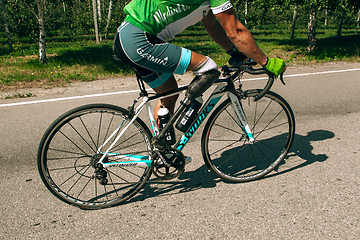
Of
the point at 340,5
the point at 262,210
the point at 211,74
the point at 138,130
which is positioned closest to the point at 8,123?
the point at 138,130

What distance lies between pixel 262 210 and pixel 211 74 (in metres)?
1.31

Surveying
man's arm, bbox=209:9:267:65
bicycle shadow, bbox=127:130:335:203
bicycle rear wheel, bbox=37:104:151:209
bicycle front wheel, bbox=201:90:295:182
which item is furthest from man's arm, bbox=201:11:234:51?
bicycle shadow, bbox=127:130:335:203

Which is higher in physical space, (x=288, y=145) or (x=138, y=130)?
(x=138, y=130)

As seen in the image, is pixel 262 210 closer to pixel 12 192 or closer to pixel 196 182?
pixel 196 182

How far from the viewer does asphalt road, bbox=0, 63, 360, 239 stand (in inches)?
93.4

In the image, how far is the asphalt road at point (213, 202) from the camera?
7.78ft

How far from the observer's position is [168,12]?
7.38 feet

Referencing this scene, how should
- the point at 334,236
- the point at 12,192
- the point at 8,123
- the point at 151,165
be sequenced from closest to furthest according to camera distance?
the point at 334,236
the point at 151,165
the point at 12,192
the point at 8,123

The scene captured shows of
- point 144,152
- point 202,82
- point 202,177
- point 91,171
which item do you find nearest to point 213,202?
point 202,177

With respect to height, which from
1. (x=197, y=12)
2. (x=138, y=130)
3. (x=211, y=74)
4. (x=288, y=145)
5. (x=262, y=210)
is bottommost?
(x=262, y=210)

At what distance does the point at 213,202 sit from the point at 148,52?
152cm

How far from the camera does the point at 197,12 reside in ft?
7.77

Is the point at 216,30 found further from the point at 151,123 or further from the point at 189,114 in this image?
the point at 151,123

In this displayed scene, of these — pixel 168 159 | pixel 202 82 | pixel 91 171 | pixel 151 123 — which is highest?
pixel 202 82
